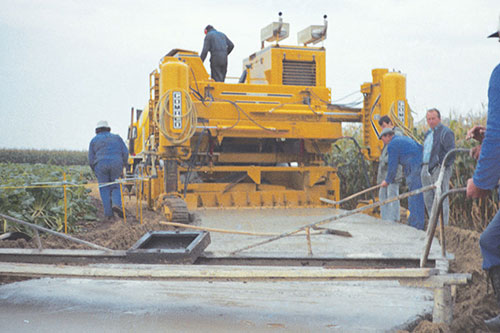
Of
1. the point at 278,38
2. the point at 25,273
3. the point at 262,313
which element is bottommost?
the point at 262,313

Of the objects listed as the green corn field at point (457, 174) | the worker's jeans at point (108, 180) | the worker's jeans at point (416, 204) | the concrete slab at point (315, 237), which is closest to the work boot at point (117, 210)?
the worker's jeans at point (108, 180)

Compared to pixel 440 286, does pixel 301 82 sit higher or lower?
higher

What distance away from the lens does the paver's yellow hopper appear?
8625 mm

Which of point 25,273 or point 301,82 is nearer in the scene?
point 25,273

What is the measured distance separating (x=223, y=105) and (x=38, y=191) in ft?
11.2

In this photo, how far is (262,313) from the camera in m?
4.08

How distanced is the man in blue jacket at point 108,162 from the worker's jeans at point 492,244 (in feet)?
25.6

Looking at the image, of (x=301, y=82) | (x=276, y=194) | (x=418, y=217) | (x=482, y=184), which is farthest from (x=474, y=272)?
(x=301, y=82)

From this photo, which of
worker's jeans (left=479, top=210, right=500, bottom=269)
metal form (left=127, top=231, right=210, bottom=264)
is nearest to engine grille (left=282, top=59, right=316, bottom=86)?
metal form (left=127, top=231, right=210, bottom=264)

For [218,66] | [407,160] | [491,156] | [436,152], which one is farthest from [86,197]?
[491,156]

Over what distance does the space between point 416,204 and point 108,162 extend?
5.75 m

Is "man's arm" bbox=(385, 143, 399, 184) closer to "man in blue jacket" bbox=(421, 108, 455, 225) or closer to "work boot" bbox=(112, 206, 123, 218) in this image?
"man in blue jacket" bbox=(421, 108, 455, 225)

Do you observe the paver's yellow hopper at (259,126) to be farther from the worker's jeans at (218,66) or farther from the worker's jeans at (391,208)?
the worker's jeans at (391,208)

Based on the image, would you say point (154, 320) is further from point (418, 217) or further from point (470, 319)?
point (418, 217)
